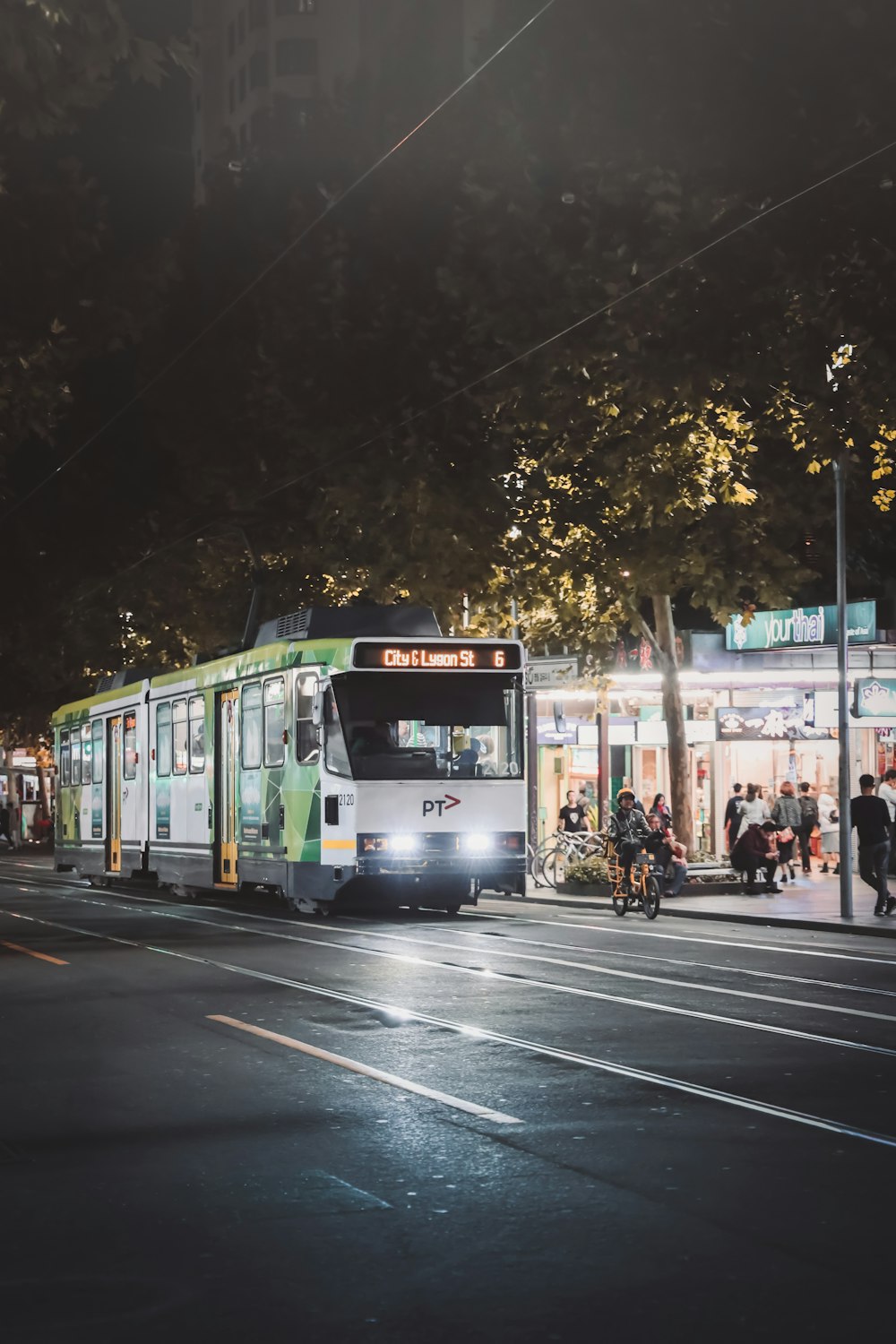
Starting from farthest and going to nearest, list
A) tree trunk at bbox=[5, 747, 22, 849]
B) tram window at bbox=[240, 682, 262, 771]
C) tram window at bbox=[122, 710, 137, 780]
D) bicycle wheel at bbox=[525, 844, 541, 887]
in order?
tree trunk at bbox=[5, 747, 22, 849] → bicycle wheel at bbox=[525, 844, 541, 887] → tram window at bbox=[122, 710, 137, 780] → tram window at bbox=[240, 682, 262, 771]

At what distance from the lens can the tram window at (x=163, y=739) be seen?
2920cm

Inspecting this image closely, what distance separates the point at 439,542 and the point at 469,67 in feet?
26.8

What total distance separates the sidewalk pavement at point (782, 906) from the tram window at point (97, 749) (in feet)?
25.1

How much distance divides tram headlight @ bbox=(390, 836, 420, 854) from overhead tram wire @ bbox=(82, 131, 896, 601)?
564 centimetres

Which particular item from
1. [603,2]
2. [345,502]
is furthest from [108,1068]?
[345,502]

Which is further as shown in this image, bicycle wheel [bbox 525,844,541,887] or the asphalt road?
bicycle wheel [bbox 525,844,541,887]

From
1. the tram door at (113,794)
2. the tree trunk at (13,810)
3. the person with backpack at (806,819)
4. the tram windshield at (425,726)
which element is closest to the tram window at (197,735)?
the tram windshield at (425,726)

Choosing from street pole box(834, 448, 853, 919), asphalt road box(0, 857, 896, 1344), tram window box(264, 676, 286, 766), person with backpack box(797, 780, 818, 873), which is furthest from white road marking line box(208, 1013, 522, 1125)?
person with backpack box(797, 780, 818, 873)

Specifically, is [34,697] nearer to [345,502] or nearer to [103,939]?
[345,502]

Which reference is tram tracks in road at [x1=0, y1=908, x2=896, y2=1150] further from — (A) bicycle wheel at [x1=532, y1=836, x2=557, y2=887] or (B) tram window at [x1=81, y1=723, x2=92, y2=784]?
(B) tram window at [x1=81, y1=723, x2=92, y2=784]

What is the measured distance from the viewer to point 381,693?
2278 centimetres

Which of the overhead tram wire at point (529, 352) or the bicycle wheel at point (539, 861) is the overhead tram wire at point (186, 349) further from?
the bicycle wheel at point (539, 861)

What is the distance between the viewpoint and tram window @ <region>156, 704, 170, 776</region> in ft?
95.8

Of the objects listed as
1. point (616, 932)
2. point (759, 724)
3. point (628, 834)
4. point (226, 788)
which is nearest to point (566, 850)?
point (759, 724)
